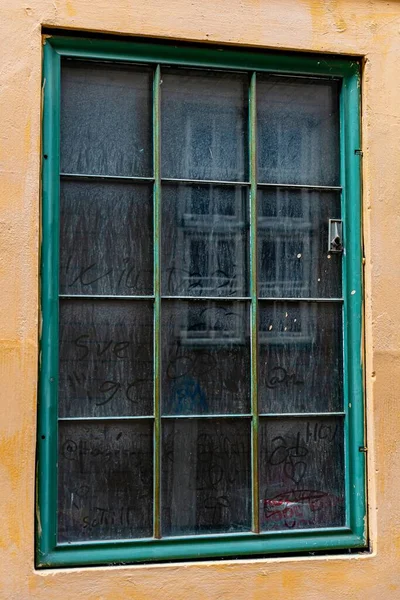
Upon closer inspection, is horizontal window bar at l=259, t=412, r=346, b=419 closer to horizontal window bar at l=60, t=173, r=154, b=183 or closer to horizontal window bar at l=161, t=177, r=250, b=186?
horizontal window bar at l=161, t=177, r=250, b=186

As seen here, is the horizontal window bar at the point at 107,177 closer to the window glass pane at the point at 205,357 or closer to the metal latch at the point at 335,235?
the window glass pane at the point at 205,357

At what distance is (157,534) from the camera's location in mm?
4633

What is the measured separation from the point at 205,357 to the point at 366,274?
3.32 ft

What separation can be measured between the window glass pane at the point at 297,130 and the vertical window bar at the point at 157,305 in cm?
58

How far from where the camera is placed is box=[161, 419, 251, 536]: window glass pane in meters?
4.71

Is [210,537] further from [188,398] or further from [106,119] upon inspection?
[106,119]

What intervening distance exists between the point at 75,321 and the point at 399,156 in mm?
2034

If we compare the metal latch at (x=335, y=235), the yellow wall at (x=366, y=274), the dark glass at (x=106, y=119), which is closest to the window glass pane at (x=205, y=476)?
the yellow wall at (x=366, y=274)

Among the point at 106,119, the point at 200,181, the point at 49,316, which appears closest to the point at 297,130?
the point at 200,181

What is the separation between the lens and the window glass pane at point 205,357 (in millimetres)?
4758

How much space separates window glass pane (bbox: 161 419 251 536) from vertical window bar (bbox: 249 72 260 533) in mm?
39

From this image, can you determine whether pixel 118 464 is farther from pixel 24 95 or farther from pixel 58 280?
pixel 24 95

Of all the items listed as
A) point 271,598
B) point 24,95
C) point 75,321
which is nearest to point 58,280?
point 75,321

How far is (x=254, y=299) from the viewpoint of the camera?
191 inches
